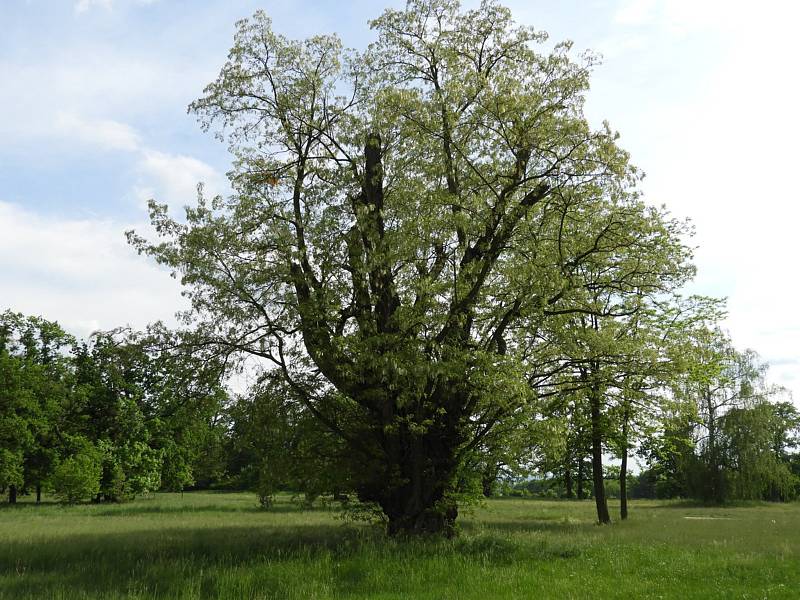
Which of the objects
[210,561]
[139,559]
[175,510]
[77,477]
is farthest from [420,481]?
[77,477]

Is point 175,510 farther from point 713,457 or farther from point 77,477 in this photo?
point 713,457

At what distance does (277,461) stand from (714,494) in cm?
4604

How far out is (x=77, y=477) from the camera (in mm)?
43562

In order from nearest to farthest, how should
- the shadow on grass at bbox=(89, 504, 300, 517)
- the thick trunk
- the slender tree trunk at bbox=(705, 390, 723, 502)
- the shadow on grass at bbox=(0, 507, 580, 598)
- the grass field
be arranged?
the grass field < the shadow on grass at bbox=(0, 507, 580, 598) < the thick trunk < the shadow on grass at bbox=(89, 504, 300, 517) < the slender tree trunk at bbox=(705, 390, 723, 502)

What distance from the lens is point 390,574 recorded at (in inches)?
480

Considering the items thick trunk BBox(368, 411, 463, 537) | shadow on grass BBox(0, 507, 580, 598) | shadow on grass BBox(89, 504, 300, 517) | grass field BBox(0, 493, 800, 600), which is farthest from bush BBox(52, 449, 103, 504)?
thick trunk BBox(368, 411, 463, 537)

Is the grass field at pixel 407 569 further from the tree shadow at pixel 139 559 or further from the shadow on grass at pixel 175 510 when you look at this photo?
the shadow on grass at pixel 175 510

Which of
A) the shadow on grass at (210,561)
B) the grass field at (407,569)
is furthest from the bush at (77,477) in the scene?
the grass field at (407,569)

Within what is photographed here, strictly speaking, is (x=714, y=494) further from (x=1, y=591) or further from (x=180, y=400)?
(x=1, y=591)

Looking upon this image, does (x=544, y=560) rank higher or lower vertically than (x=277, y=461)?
lower

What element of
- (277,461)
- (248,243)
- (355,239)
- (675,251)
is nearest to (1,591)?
(277,461)

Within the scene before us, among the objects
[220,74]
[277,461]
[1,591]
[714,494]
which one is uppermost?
[220,74]

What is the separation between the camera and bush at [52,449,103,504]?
4359 cm

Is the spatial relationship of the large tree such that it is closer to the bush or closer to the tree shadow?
the tree shadow
